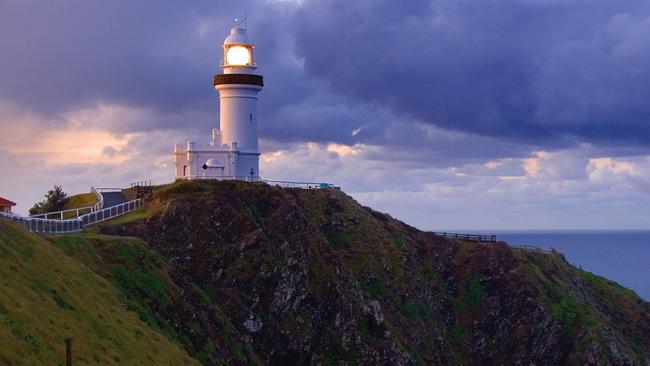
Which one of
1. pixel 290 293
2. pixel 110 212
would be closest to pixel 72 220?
pixel 110 212

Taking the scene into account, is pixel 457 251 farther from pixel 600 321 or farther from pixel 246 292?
pixel 246 292

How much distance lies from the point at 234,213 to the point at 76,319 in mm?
33532

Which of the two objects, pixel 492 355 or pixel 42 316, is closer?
pixel 42 316

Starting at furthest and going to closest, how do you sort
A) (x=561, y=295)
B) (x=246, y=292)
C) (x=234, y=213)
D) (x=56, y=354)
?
(x=561, y=295)
(x=234, y=213)
(x=246, y=292)
(x=56, y=354)

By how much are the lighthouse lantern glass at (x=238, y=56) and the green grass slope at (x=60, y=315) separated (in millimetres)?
40991

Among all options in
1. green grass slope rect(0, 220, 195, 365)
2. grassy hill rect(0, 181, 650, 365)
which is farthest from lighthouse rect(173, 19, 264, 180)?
green grass slope rect(0, 220, 195, 365)

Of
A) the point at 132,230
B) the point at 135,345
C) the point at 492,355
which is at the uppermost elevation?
the point at 132,230

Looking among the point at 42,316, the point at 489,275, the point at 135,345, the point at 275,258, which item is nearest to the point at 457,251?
the point at 489,275

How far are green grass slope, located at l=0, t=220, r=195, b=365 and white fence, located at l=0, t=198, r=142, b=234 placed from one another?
412 centimetres

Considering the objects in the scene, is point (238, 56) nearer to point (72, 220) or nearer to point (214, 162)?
point (214, 162)

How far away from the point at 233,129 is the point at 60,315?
168 ft

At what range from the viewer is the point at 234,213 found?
253ft

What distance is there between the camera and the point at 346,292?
78.2 m

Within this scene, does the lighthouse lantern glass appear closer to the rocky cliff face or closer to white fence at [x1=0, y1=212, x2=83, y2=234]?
the rocky cliff face
